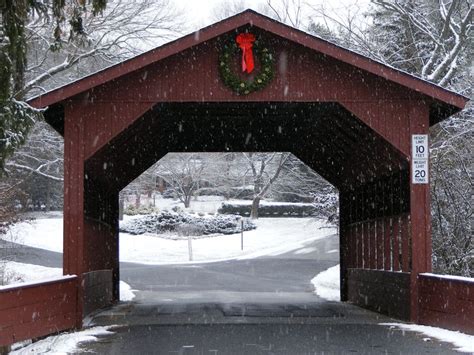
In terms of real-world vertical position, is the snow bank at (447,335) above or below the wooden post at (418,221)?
below

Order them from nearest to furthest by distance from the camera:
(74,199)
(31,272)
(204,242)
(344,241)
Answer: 1. (74,199)
2. (344,241)
3. (31,272)
4. (204,242)

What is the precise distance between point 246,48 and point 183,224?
35663mm

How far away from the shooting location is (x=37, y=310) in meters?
10.8

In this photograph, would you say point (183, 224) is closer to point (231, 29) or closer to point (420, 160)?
point (420, 160)

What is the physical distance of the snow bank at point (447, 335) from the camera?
33.9 feet

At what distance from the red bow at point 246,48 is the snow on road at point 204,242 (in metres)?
26.2

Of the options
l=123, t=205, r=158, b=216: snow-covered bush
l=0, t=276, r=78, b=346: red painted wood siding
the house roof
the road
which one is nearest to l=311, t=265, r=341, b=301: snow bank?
the road

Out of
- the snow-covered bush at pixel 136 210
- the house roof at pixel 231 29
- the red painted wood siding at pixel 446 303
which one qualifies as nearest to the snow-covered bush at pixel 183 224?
the snow-covered bush at pixel 136 210

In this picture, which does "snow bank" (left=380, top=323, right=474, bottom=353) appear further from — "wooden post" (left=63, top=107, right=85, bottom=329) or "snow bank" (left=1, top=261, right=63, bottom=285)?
"snow bank" (left=1, top=261, right=63, bottom=285)

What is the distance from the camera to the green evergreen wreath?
13273 millimetres

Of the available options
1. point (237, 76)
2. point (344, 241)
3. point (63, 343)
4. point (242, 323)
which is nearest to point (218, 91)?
point (237, 76)

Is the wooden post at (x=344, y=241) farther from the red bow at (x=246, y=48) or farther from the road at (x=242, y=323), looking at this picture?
the red bow at (x=246, y=48)

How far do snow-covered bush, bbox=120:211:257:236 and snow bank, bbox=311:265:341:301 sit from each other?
1841 centimetres

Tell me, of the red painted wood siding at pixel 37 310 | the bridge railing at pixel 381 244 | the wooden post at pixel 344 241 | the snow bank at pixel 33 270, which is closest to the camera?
the red painted wood siding at pixel 37 310
